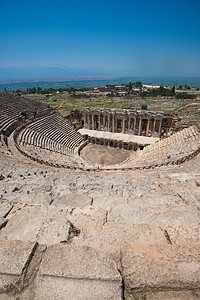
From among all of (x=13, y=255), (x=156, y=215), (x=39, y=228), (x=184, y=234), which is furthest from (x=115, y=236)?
(x=13, y=255)

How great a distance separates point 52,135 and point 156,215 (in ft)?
85.7

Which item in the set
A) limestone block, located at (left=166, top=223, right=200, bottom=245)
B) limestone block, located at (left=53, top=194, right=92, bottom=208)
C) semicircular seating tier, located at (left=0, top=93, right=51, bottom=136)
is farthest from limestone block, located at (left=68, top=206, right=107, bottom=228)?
semicircular seating tier, located at (left=0, top=93, right=51, bottom=136)

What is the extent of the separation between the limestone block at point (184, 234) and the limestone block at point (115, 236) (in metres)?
0.21

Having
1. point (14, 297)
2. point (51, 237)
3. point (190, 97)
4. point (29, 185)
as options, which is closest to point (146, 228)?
point (51, 237)

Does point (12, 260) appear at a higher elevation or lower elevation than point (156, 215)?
higher

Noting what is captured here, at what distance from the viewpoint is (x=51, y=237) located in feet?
12.9

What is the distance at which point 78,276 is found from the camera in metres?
2.92

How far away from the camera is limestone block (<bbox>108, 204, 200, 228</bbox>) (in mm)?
4828

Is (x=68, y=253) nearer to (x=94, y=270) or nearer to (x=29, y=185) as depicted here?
(x=94, y=270)

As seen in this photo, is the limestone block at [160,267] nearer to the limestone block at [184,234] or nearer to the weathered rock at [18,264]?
the limestone block at [184,234]

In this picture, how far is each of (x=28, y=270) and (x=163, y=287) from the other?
2555mm

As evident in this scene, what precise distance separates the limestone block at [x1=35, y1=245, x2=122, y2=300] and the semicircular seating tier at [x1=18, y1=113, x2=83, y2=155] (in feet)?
69.9

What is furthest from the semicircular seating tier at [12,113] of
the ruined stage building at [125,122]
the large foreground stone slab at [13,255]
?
the large foreground stone slab at [13,255]

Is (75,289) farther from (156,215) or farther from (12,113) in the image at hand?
(12,113)
